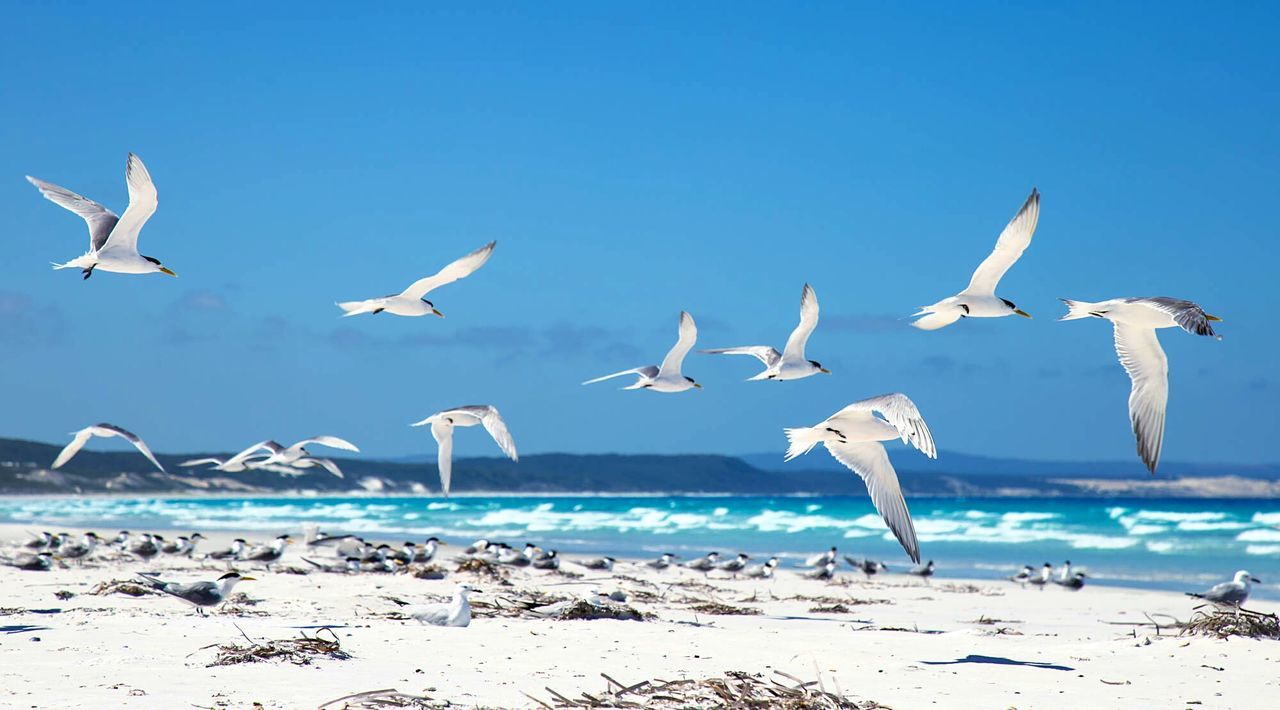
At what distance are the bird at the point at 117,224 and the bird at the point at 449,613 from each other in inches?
206

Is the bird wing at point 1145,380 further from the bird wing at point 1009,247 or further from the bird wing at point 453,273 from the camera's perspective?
the bird wing at point 453,273

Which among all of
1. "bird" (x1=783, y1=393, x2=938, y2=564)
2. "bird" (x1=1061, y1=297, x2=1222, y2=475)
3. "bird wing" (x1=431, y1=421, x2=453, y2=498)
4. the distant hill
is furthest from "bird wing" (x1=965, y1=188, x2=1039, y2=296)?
the distant hill

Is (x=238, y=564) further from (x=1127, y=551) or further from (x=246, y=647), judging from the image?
(x=1127, y=551)

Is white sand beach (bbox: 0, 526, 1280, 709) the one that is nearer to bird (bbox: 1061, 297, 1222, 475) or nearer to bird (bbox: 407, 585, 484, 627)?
bird (bbox: 407, 585, 484, 627)

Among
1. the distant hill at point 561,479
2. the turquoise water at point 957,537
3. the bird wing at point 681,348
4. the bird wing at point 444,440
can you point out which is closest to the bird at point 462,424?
the bird wing at point 444,440

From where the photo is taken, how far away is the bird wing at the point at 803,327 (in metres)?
15.2

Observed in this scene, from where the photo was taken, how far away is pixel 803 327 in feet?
50.2

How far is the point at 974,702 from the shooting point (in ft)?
23.9

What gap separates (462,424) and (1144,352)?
8214 mm

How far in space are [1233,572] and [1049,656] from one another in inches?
606

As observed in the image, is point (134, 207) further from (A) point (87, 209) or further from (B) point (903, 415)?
(B) point (903, 415)

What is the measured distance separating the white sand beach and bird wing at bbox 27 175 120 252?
367 cm

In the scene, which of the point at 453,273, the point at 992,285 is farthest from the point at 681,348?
the point at 992,285

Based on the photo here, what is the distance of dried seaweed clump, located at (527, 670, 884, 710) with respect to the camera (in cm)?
633
